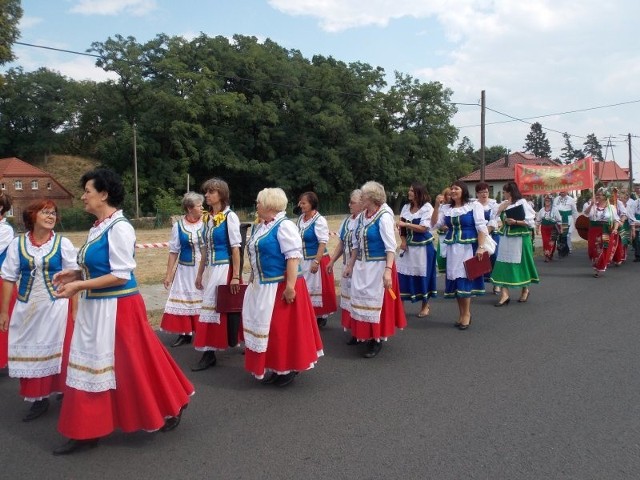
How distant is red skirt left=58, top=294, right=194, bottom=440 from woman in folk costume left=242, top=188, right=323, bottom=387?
120cm

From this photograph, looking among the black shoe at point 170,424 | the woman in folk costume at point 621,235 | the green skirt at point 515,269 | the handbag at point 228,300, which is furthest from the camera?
the woman in folk costume at point 621,235

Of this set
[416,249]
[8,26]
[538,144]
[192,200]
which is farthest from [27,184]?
[538,144]

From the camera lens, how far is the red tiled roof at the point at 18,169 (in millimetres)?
55812

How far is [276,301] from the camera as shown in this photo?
500cm

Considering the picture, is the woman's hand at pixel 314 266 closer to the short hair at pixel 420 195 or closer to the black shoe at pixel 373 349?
the black shoe at pixel 373 349

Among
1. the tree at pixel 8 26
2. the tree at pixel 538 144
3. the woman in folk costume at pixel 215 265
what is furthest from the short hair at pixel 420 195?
the tree at pixel 538 144

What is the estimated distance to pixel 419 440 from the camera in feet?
13.2

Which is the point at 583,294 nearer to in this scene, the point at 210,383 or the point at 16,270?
the point at 210,383

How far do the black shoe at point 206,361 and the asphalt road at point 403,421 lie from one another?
95 millimetres

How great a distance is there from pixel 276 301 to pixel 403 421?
146cm

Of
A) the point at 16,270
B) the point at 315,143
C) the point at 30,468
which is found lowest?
the point at 30,468

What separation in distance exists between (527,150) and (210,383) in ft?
385

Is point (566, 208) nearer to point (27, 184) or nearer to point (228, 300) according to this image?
point (228, 300)

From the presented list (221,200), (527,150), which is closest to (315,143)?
(221,200)
